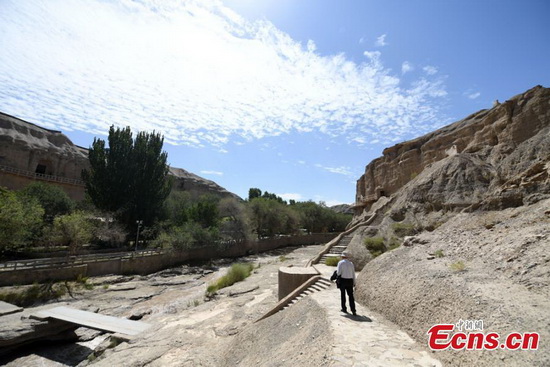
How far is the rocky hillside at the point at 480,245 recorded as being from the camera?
5004mm

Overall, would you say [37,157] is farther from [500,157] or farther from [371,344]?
[500,157]

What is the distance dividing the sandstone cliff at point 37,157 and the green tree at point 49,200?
1158 cm

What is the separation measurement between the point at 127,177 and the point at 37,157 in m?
21.0

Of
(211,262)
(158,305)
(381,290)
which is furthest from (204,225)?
(381,290)

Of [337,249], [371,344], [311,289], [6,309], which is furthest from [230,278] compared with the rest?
[371,344]

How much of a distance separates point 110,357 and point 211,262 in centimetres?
2226

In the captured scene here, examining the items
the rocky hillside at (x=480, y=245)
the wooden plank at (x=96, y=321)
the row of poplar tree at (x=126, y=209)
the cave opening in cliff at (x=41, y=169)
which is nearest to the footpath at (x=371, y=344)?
the rocky hillside at (x=480, y=245)

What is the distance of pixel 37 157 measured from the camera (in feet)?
140

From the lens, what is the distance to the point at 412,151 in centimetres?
3136

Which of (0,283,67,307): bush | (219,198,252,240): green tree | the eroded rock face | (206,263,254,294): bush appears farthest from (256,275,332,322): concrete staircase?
(219,198,252,240): green tree

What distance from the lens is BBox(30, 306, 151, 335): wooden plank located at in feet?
40.8

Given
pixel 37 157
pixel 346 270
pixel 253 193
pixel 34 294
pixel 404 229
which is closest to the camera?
pixel 346 270

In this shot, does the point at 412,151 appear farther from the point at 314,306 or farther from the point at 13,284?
the point at 13,284

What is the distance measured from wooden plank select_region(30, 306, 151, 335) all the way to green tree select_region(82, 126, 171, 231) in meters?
18.8
